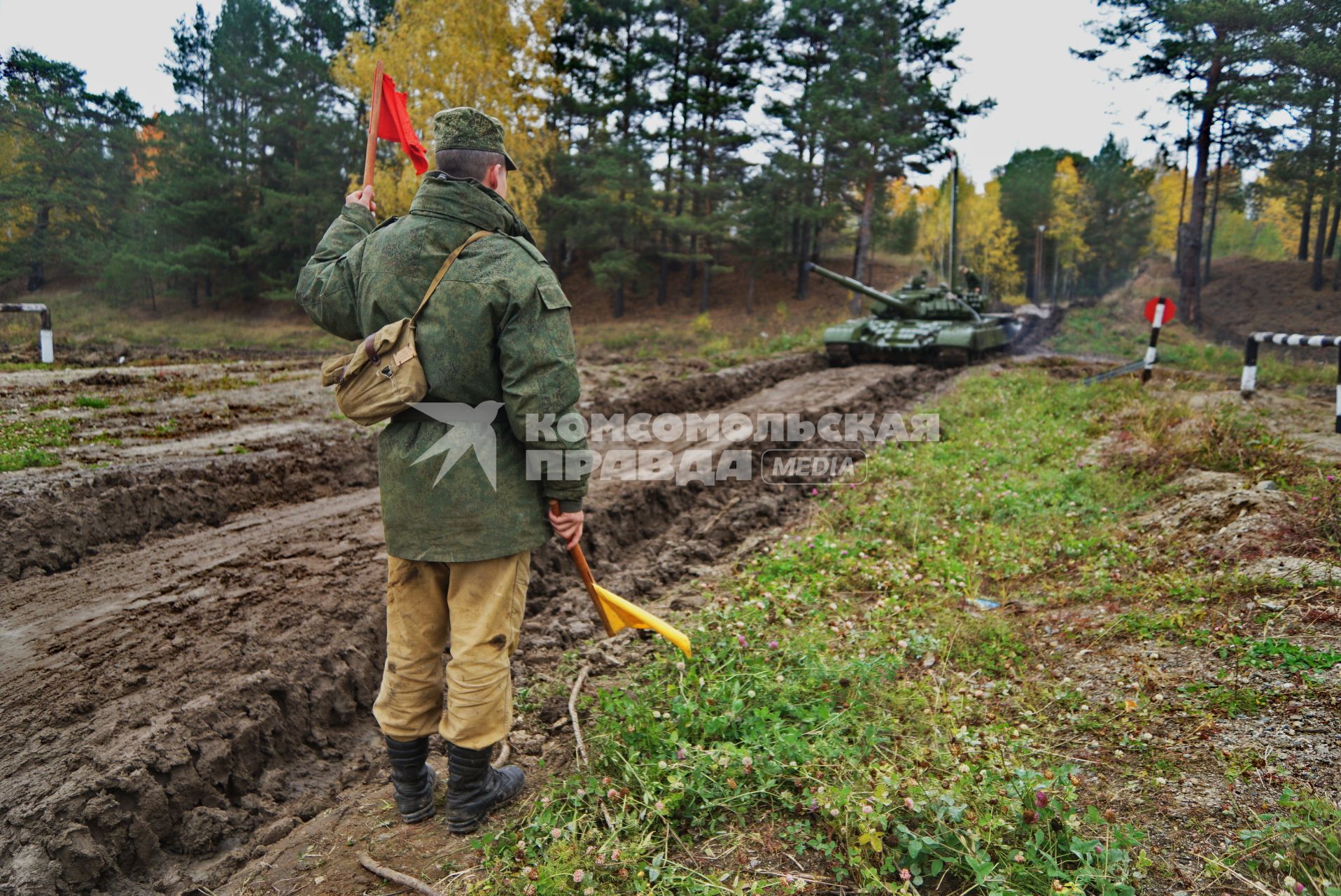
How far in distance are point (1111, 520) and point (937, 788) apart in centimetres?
371

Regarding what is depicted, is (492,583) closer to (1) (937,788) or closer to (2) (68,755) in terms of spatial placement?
(1) (937,788)

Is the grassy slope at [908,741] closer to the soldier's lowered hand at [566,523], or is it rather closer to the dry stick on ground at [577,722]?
the dry stick on ground at [577,722]

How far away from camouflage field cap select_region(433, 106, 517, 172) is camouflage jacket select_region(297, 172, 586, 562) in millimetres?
121

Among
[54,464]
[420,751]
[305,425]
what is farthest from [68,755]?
[305,425]

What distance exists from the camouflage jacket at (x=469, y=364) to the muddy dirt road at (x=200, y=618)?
133 centimetres

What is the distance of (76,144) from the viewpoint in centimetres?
1856

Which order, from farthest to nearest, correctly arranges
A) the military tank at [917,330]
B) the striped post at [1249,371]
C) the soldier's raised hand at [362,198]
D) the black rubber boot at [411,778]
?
the military tank at [917,330]
the striped post at [1249,371]
the soldier's raised hand at [362,198]
the black rubber boot at [411,778]

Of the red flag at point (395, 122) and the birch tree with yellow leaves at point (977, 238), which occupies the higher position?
the birch tree with yellow leaves at point (977, 238)

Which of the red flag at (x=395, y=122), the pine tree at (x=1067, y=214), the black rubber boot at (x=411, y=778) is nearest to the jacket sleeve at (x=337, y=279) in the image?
the red flag at (x=395, y=122)

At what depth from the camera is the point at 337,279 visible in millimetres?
2686

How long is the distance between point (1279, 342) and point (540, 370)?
9.84 meters

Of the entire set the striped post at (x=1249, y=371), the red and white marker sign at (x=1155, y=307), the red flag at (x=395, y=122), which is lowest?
the striped post at (x=1249, y=371)

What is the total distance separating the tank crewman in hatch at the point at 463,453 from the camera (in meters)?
2.51

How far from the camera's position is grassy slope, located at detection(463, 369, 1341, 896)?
2.24 m
